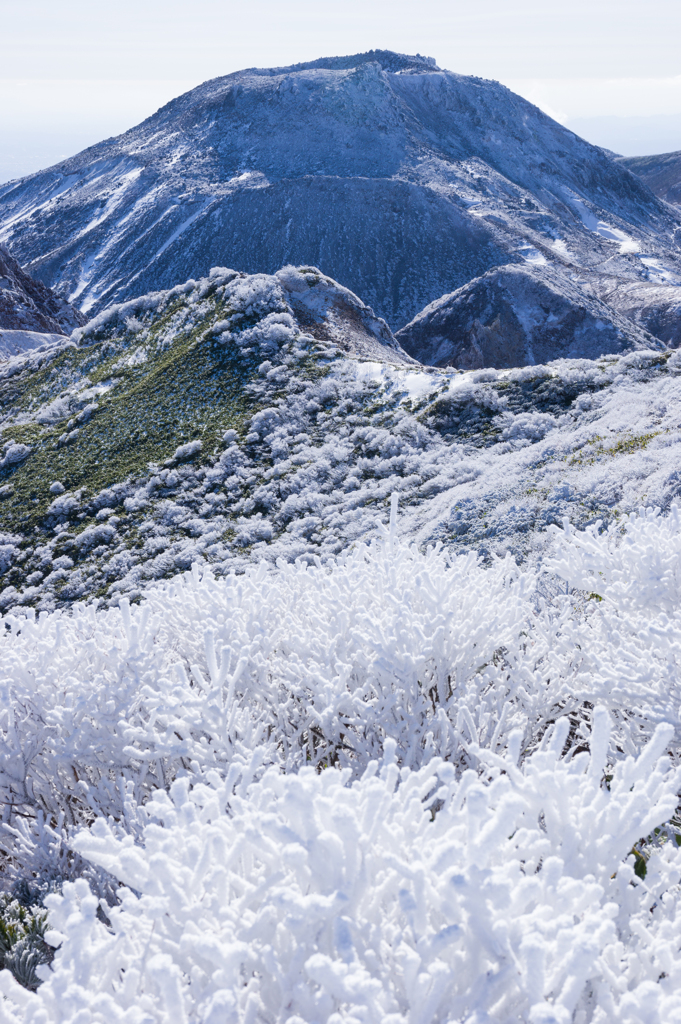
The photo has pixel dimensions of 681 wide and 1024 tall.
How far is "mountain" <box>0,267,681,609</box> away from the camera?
873cm

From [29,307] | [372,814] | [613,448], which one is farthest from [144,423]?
[29,307]

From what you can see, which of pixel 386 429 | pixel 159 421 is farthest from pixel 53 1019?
pixel 159 421

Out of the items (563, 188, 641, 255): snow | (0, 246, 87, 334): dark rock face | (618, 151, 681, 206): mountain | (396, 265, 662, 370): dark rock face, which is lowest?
(396, 265, 662, 370): dark rock face

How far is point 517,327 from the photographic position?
40.1 metres

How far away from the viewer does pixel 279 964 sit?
2.06 m

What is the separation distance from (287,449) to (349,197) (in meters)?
70.5

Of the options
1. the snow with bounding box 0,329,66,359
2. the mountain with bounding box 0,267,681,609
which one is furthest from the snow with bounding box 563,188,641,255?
the mountain with bounding box 0,267,681,609

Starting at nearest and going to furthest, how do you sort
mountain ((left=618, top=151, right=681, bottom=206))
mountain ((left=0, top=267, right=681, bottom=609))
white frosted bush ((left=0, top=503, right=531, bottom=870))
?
white frosted bush ((left=0, top=503, right=531, bottom=870))
mountain ((left=0, top=267, right=681, bottom=609))
mountain ((left=618, top=151, right=681, bottom=206))

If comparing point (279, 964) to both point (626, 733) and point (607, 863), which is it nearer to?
point (607, 863)

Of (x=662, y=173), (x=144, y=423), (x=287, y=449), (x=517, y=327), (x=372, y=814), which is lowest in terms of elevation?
(x=372, y=814)

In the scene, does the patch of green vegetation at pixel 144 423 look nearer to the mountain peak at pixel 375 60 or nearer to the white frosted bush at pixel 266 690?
the white frosted bush at pixel 266 690

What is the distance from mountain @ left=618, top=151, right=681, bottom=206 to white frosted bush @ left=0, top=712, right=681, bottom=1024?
166604 mm

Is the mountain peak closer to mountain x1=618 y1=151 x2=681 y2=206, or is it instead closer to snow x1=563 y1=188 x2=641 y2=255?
snow x1=563 y1=188 x2=641 y2=255

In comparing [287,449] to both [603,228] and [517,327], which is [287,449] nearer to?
[517,327]
